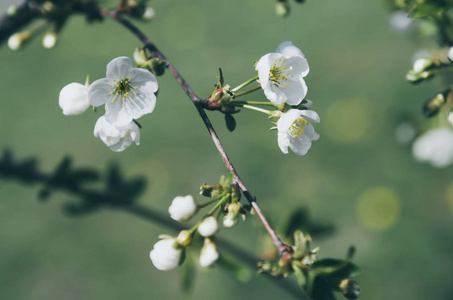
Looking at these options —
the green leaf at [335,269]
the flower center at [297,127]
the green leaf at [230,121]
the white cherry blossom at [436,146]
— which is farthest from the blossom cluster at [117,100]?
the white cherry blossom at [436,146]

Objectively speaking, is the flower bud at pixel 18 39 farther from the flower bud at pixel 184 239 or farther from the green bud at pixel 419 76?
the green bud at pixel 419 76

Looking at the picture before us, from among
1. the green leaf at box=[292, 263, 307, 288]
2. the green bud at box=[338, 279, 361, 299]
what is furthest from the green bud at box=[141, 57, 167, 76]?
the green bud at box=[338, 279, 361, 299]

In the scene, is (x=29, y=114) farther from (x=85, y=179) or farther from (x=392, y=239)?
(x=392, y=239)

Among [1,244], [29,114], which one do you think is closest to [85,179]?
[1,244]

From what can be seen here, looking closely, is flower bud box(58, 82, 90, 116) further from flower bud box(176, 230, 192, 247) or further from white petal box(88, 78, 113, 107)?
flower bud box(176, 230, 192, 247)

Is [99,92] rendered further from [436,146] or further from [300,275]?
[436,146]

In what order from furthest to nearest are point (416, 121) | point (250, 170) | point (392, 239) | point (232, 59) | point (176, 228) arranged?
1. point (232, 59)
2. point (250, 170)
3. point (392, 239)
4. point (416, 121)
5. point (176, 228)

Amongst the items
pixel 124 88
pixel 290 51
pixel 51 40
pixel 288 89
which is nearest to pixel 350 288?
pixel 288 89
